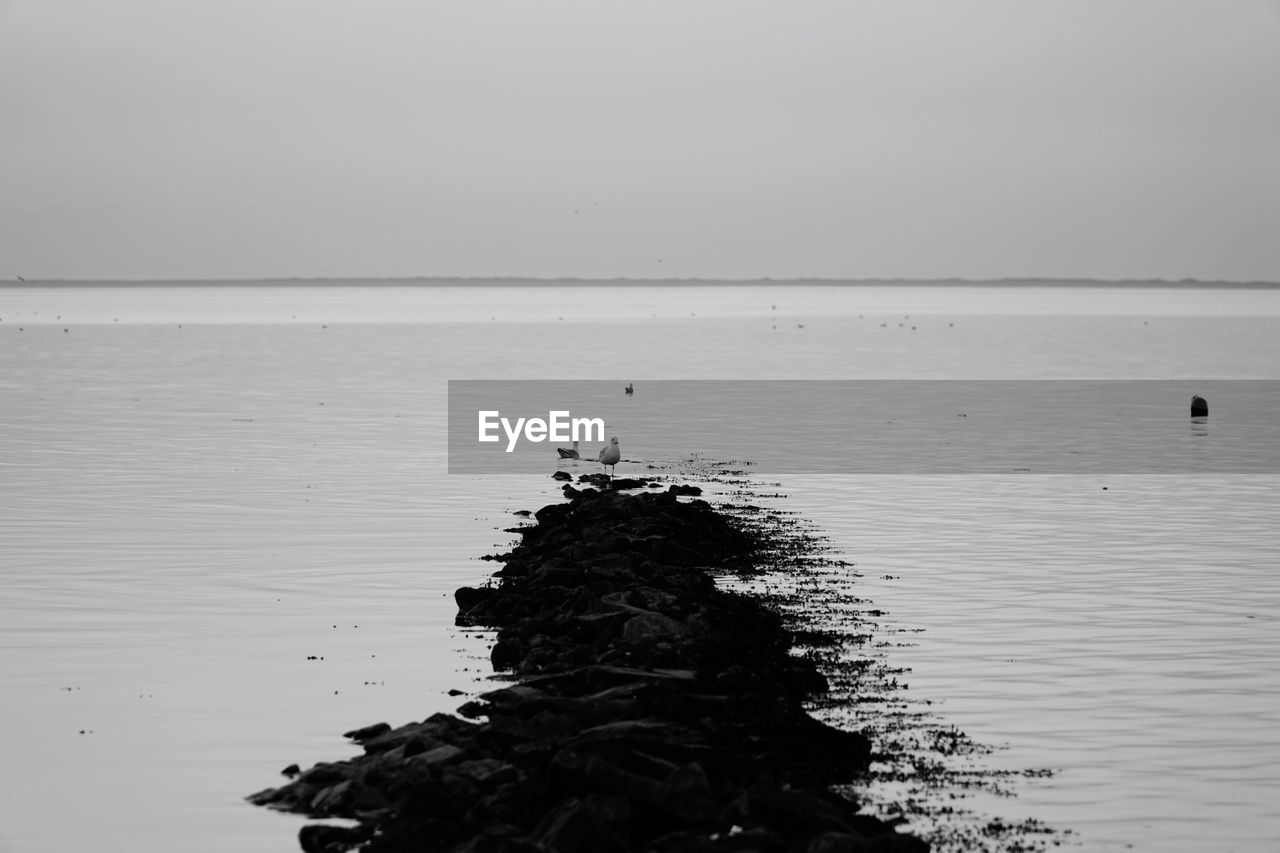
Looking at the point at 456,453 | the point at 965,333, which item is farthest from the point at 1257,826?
the point at 965,333

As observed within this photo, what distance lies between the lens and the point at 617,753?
422 inches

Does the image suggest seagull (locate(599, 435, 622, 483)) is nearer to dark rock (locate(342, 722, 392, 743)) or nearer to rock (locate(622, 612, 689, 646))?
rock (locate(622, 612, 689, 646))

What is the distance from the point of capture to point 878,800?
11.2 m

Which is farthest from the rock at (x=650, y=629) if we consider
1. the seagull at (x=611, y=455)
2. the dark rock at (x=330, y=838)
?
the seagull at (x=611, y=455)

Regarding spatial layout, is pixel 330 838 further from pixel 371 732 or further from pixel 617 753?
pixel 371 732

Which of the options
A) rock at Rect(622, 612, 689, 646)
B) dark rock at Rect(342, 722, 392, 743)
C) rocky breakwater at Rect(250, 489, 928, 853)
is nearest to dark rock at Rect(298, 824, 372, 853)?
rocky breakwater at Rect(250, 489, 928, 853)

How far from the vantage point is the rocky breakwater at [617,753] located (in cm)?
973

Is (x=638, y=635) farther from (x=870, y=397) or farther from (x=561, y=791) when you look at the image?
(x=870, y=397)

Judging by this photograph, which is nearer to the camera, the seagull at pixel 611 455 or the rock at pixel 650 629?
the rock at pixel 650 629

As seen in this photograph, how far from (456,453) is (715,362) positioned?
1870 inches

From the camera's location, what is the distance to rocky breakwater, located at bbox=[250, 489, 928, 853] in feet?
31.9

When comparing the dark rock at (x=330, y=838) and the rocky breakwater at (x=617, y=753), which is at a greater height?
the rocky breakwater at (x=617, y=753)

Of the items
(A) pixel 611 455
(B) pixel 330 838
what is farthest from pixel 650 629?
(A) pixel 611 455

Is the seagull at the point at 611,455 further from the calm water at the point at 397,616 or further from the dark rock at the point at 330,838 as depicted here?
the dark rock at the point at 330,838
